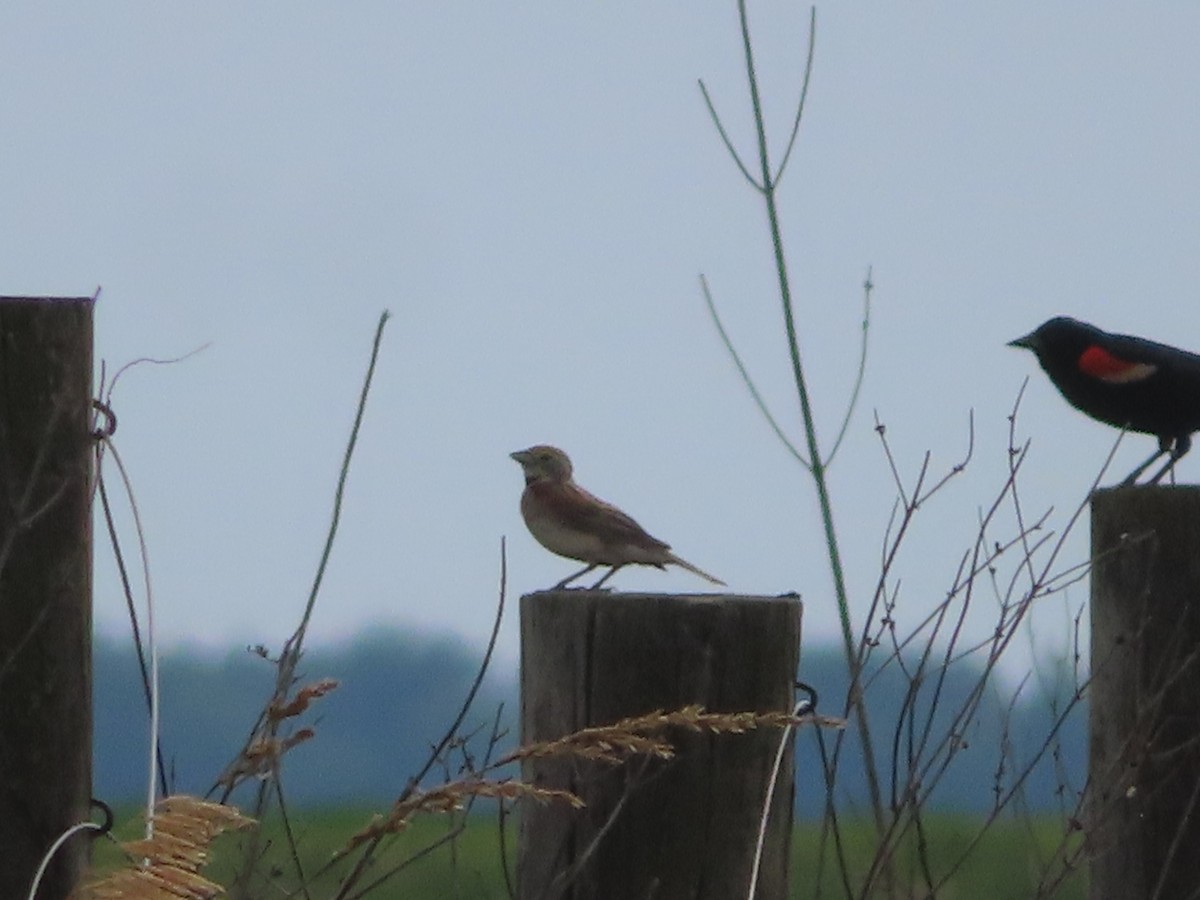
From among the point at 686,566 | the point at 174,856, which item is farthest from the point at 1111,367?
the point at 174,856

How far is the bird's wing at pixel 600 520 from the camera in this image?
593cm

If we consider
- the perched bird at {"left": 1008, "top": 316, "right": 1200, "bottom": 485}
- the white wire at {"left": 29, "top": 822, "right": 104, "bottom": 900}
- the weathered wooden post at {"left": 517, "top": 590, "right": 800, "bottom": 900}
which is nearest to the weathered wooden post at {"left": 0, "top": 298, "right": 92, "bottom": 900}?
the white wire at {"left": 29, "top": 822, "right": 104, "bottom": 900}

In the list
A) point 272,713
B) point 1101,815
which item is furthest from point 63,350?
point 1101,815

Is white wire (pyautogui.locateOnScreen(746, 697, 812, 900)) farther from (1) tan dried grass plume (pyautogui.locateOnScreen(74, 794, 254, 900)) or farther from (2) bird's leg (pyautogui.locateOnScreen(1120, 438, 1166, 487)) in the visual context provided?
(2) bird's leg (pyautogui.locateOnScreen(1120, 438, 1166, 487))

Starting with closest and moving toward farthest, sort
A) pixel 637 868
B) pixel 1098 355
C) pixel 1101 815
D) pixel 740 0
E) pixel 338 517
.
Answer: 1. pixel 637 868
2. pixel 338 517
3. pixel 1101 815
4. pixel 740 0
5. pixel 1098 355

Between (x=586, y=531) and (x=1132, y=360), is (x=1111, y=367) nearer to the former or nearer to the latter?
(x=1132, y=360)

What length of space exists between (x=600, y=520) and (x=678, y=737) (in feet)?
10.4

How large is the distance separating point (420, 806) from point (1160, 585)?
2.17 m

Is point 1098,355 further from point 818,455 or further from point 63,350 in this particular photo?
point 63,350

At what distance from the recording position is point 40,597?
8.67ft

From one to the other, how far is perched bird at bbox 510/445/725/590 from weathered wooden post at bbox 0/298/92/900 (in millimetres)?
3228

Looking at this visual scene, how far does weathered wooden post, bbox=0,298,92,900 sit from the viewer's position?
2.63m

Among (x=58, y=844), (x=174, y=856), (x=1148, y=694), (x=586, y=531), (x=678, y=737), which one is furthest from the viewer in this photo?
(x=586, y=531)

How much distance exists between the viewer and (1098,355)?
8414 mm
